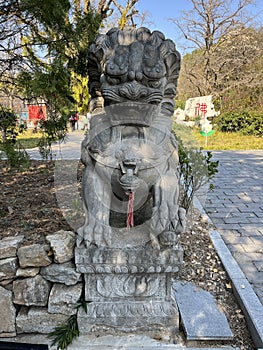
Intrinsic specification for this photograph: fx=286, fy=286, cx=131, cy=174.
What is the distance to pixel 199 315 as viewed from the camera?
5.72ft

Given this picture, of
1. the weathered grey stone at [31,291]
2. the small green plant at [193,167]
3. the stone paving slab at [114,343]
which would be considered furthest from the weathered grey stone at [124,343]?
the small green plant at [193,167]

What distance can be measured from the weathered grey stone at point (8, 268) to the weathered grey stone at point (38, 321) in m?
0.26

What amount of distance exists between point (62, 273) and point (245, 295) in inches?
48.9

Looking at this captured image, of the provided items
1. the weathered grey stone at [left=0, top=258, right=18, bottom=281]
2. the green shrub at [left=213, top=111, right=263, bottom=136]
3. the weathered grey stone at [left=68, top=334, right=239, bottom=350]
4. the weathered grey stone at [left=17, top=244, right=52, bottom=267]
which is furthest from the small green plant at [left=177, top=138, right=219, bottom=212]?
the green shrub at [left=213, top=111, right=263, bottom=136]

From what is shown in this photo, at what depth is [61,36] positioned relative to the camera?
2600mm

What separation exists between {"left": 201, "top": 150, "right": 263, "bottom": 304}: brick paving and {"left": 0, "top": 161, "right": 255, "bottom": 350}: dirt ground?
232 mm

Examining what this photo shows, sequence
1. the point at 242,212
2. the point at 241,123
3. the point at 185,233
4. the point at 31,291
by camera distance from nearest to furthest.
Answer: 1. the point at 31,291
2. the point at 185,233
3. the point at 242,212
4. the point at 241,123

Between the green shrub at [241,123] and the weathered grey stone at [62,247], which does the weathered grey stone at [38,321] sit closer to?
the weathered grey stone at [62,247]

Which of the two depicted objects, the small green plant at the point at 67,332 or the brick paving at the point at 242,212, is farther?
the brick paving at the point at 242,212

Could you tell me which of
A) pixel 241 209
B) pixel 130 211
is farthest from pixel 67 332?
pixel 241 209

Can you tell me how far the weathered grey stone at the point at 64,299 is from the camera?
1672 millimetres

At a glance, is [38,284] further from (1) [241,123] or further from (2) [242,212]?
(1) [241,123]

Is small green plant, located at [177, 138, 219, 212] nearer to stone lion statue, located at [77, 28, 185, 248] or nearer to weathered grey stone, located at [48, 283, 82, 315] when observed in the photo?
stone lion statue, located at [77, 28, 185, 248]

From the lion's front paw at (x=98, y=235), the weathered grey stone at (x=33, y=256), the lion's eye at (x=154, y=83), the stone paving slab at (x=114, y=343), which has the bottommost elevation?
the stone paving slab at (x=114, y=343)
